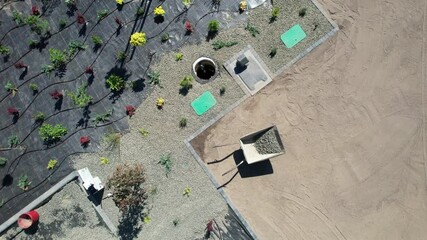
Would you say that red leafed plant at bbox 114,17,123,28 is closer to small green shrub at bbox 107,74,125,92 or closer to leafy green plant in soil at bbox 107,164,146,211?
small green shrub at bbox 107,74,125,92

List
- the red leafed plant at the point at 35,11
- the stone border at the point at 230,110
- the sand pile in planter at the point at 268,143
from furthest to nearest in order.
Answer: the red leafed plant at the point at 35,11 → the stone border at the point at 230,110 → the sand pile in planter at the point at 268,143

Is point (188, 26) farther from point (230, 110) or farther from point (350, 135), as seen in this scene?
point (350, 135)

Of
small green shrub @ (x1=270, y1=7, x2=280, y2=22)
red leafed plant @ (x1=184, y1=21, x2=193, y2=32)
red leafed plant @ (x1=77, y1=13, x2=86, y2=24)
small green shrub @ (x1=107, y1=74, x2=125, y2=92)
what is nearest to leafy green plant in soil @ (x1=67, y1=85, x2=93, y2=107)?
small green shrub @ (x1=107, y1=74, x2=125, y2=92)

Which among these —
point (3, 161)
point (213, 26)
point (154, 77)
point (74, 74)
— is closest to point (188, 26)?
point (213, 26)

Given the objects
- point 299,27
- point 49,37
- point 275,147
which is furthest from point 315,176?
point 49,37

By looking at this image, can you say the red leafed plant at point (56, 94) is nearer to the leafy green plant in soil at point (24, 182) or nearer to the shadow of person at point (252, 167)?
the leafy green plant in soil at point (24, 182)

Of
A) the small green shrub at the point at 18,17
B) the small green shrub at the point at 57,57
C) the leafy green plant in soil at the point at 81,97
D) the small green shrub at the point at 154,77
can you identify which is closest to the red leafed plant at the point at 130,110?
the small green shrub at the point at 154,77
